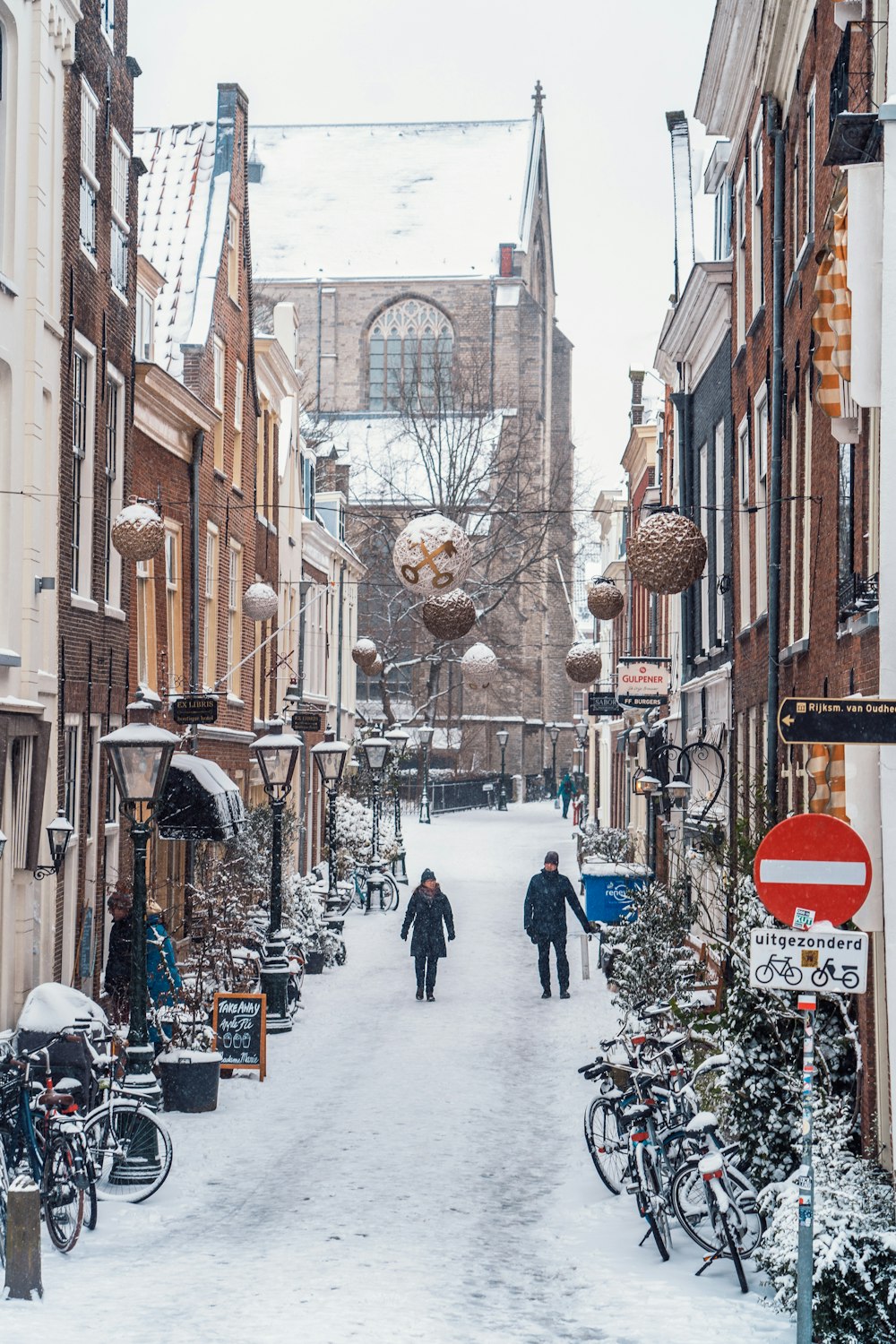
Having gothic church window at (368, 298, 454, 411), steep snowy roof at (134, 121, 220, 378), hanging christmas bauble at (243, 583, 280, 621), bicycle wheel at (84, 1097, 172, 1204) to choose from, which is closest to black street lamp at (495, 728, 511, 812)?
gothic church window at (368, 298, 454, 411)

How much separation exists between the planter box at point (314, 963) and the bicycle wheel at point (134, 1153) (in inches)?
448

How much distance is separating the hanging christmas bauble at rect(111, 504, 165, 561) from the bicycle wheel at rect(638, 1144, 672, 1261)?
28.4 ft

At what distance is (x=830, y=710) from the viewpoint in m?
7.71

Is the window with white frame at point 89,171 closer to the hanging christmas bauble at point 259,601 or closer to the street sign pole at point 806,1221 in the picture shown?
the hanging christmas bauble at point 259,601

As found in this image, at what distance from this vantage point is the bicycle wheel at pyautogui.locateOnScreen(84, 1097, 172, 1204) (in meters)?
10.9

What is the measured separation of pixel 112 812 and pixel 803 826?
496 inches

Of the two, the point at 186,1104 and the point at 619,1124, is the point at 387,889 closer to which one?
the point at 186,1104

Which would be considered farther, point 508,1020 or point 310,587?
point 310,587

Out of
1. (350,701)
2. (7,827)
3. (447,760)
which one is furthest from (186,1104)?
(447,760)

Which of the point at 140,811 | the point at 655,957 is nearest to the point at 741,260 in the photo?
the point at 655,957

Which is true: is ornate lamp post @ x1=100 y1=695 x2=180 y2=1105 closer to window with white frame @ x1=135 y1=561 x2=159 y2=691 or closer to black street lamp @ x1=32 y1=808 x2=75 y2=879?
black street lamp @ x1=32 y1=808 x2=75 y2=879

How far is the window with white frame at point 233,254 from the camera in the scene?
2604cm

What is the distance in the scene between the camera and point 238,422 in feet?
87.9

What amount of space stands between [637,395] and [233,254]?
607 inches
